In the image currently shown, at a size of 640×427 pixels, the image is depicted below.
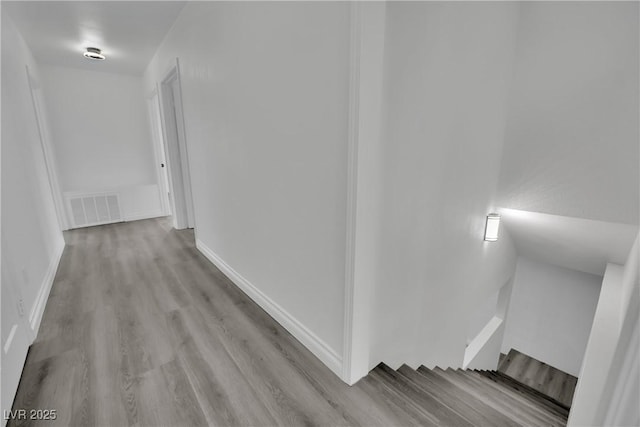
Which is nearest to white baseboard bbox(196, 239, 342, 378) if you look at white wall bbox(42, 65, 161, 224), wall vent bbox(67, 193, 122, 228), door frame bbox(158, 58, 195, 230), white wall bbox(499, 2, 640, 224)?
door frame bbox(158, 58, 195, 230)

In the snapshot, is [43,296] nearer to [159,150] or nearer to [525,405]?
[159,150]

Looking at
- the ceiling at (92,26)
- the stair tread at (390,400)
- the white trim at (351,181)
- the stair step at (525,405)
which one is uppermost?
the ceiling at (92,26)

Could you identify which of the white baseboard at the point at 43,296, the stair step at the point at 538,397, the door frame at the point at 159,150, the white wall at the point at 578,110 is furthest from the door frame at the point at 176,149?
the stair step at the point at 538,397

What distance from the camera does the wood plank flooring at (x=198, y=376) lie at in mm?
1341

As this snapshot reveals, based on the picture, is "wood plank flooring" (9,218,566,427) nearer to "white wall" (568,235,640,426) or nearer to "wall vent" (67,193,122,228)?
"white wall" (568,235,640,426)

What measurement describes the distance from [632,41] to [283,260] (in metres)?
3.04

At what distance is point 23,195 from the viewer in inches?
90.0

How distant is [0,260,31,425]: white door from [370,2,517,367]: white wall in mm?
1839

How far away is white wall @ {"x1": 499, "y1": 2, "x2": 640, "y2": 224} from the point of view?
85.8 inches

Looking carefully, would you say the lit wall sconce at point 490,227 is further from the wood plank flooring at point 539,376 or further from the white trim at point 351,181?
the wood plank flooring at point 539,376

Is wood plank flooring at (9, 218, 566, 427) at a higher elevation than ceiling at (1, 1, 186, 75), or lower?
lower

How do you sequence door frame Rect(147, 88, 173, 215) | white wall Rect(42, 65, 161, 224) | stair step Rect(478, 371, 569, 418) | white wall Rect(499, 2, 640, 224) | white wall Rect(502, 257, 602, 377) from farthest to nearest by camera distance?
1. door frame Rect(147, 88, 173, 215)
2. white wall Rect(502, 257, 602, 377)
3. white wall Rect(42, 65, 161, 224)
4. stair step Rect(478, 371, 569, 418)
5. white wall Rect(499, 2, 640, 224)

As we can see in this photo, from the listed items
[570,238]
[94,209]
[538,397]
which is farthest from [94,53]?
[538,397]

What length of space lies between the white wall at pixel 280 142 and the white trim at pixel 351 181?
0.05 m
